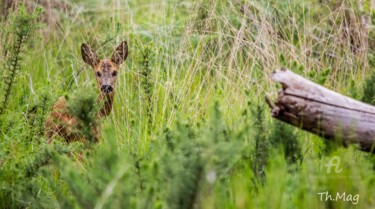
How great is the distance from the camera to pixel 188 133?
Result: 4230 mm

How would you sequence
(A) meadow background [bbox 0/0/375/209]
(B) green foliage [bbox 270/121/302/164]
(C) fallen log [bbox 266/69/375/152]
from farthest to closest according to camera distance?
(B) green foliage [bbox 270/121/302/164] → (C) fallen log [bbox 266/69/375/152] → (A) meadow background [bbox 0/0/375/209]

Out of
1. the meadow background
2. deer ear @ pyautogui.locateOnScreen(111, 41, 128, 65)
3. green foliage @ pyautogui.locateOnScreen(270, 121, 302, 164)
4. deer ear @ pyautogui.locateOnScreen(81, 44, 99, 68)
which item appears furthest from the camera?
deer ear @ pyautogui.locateOnScreen(81, 44, 99, 68)

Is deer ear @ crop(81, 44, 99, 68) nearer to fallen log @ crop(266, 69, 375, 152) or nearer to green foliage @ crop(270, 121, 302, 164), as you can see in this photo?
green foliage @ crop(270, 121, 302, 164)

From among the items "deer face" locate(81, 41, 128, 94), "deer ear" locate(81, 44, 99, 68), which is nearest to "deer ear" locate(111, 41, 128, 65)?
"deer face" locate(81, 41, 128, 94)

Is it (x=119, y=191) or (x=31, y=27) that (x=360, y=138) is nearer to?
(x=119, y=191)

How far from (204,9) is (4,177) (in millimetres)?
2973

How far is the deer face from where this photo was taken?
23.6 feet

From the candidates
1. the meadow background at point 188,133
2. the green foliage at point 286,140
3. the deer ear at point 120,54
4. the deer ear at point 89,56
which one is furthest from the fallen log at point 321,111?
the deer ear at point 89,56

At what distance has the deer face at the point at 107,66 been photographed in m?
7.19

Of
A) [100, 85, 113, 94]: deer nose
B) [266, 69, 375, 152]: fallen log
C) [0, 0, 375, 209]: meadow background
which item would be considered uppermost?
[266, 69, 375, 152]: fallen log

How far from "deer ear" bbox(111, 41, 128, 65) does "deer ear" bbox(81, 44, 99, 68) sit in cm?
16

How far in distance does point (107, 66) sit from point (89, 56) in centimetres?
18

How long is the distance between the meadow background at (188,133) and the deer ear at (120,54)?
3.9 inches

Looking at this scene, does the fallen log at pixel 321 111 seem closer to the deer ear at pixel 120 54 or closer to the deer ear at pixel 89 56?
the deer ear at pixel 120 54
